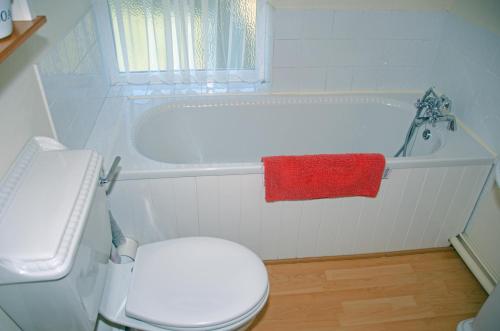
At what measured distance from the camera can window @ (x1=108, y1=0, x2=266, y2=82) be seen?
1870mm

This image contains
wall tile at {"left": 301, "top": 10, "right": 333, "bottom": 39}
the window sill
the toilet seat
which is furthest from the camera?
the window sill

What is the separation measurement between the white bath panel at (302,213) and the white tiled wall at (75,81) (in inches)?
12.7

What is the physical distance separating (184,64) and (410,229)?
1399 mm

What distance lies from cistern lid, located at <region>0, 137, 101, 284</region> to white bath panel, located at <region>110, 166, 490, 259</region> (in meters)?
0.47

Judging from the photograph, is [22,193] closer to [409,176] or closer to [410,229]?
[409,176]

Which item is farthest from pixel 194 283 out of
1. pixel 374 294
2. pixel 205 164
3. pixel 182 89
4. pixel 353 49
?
pixel 353 49

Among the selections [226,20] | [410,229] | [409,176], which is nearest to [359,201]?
[409,176]

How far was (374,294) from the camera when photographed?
171 centimetres

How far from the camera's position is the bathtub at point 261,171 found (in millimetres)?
1556

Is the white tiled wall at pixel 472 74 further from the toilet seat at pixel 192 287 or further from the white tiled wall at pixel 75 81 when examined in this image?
the white tiled wall at pixel 75 81

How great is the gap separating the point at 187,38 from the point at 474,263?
69.3 inches

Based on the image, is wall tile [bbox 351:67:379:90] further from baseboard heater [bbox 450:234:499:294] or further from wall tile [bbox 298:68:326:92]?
baseboard heater [bbox 450:234:499:294]

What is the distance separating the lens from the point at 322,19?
1943 mm

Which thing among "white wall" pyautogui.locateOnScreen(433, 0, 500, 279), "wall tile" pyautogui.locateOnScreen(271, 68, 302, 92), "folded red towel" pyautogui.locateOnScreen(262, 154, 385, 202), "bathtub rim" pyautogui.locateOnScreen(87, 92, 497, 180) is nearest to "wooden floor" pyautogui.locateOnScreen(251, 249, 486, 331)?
"white wall" pyautogui.locateOnScreen(433, 0, 500, 279)
